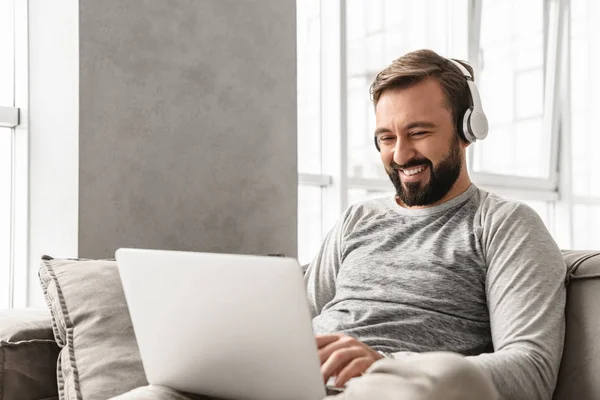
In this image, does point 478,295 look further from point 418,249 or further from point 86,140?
point 86,140

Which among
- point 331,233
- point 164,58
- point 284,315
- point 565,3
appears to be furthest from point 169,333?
point 565,3

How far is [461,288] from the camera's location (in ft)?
4.94

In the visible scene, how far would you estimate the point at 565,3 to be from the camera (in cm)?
428

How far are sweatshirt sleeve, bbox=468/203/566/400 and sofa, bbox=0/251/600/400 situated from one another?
0.06 meters

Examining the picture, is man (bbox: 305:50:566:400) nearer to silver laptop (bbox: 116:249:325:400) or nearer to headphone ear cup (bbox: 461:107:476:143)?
headphone ear cup (bbox: 461:107:476:143)

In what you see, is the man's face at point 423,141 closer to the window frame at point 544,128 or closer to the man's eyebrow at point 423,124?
the man's eyebrow at point 423,124

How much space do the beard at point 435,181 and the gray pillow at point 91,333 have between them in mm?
677

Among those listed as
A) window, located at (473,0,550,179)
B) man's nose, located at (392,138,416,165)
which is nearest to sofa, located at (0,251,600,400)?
man's nose, located at (392,138,416,165)

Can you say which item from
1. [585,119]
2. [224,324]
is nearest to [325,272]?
[224,324]

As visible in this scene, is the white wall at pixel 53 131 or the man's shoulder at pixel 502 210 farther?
the white wall at pixel 53 131

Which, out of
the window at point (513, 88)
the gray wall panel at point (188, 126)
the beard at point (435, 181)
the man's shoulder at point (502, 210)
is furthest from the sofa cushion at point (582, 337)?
the window at point (513, 88)

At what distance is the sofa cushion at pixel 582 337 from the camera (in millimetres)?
1408

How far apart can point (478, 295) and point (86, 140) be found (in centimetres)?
123

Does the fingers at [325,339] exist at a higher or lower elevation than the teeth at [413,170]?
lower
